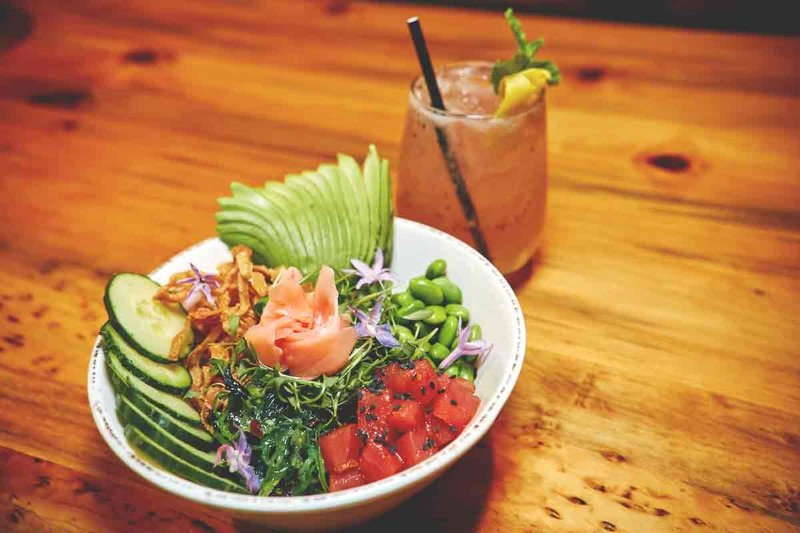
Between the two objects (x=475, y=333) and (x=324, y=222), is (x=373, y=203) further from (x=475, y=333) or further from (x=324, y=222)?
(x=475, y=333)

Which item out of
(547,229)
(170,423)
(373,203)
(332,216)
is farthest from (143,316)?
(547,229)

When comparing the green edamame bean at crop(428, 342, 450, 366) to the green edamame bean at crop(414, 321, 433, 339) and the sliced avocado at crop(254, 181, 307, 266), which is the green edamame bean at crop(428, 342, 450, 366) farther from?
the sliced avocado at crop(254, 181, 307, 266)

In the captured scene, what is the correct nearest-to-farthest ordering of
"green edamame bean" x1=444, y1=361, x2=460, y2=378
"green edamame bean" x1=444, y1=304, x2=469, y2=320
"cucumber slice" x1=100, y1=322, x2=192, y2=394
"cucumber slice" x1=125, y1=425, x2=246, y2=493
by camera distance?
"cucumber slice" x1=125, y1=425, x2=246, y2=493
"cucumber slice" x1=100, y1=322, x2=192, y2=394
"green edamame bean" x1=444, y1=361, x2=460, y2=378
"green edamame bean" x1=444, y1=304, x2=469, y2=320

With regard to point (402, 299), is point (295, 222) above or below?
above

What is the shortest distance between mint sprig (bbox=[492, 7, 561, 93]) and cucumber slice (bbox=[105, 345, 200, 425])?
1190 millimetres

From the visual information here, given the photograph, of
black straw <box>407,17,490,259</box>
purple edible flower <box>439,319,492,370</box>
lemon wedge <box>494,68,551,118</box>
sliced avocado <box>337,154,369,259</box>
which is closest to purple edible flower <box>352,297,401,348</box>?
purple edible flower <box>439,319,492,370</box>

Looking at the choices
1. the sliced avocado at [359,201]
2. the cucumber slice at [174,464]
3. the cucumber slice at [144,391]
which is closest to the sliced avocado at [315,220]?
the sliced avocado at [359,201]

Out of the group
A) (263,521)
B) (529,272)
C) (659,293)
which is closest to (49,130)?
(529,272)

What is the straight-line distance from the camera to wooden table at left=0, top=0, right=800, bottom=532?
5.26 feet

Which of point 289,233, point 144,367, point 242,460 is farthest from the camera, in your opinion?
point 289,233

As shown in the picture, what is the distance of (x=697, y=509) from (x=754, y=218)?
1.22 metres

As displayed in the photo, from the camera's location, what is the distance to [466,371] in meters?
1.65

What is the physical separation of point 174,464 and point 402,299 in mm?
679

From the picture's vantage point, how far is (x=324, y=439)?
1463 millimetres
